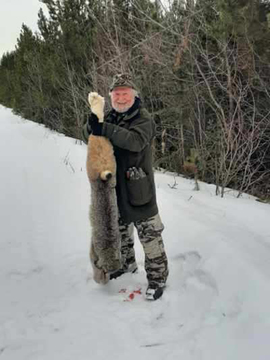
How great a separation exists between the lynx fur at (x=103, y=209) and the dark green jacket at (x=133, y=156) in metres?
0.08

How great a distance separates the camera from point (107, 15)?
8375 mm

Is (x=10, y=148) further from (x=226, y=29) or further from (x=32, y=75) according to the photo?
(x=32, y=75)

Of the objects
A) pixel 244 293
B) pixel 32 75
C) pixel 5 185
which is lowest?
pixel 5 185

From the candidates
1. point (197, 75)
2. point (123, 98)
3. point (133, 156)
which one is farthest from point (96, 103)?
point (197, 75)

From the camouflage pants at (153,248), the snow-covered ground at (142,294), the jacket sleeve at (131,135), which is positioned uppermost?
the jacket sleeve at (131,135)

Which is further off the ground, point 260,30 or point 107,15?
point 107,15

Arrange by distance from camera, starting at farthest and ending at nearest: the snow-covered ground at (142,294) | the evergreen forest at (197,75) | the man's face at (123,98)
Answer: the evergreen forest at (197,75), the man's face at (123,98), the snow-covered ground at (142,294)

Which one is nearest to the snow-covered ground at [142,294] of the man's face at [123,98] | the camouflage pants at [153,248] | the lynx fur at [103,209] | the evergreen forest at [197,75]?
the camouflage pants at [153,248]

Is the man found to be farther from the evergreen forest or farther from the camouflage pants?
the evergreen forest

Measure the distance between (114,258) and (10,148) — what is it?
7.50 m

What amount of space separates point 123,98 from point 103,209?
0.86 m

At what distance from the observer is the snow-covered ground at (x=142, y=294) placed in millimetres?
2148

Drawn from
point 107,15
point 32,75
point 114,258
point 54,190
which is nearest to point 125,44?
point 107,15

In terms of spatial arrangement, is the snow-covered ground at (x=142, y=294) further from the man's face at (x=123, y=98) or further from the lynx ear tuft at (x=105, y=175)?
the man's face at (x=123, y=98)
